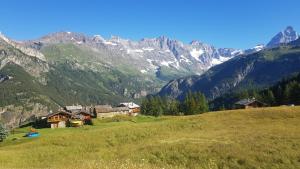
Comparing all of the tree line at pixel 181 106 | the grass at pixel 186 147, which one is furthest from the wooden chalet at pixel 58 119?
the grass at pixel 186 147

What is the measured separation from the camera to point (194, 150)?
1660 inches

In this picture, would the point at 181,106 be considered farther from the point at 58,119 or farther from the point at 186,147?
the point at 186,147

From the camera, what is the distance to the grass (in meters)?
36.2

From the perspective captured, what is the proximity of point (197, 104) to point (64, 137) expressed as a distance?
342 feet

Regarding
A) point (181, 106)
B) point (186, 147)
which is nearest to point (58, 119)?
point (181, 106)

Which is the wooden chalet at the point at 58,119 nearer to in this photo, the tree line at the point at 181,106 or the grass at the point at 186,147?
the tree line at the point at 181,106

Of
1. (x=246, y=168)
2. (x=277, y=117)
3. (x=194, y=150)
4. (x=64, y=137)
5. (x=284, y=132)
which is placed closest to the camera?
(x=246, y=168)

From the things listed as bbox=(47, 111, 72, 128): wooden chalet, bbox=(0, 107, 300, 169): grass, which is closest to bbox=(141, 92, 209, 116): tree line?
bbox=(47, 111, 72, 128): wooden chalet

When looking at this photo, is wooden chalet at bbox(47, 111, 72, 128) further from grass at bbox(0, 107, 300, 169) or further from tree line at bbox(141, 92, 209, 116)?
grass at bbox(0, 107, 300, 169)

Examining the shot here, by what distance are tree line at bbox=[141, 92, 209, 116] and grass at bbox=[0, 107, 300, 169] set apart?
3320 inches

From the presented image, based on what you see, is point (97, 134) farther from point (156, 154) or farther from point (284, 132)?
point (284, 132)

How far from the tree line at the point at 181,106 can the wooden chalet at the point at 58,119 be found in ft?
162

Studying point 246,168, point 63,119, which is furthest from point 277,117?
point 63,119

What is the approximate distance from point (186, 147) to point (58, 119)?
98292 mm
